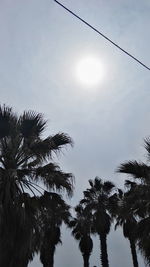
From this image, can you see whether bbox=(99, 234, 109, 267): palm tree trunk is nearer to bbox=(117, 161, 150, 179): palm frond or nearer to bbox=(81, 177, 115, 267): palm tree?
bbox=(81, 177, 115, 267): palm tree

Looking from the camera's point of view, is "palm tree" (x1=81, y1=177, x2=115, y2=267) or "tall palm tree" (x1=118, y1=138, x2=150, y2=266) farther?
"palm tree" (x1=81, y1=177, x2=115, y2=267)

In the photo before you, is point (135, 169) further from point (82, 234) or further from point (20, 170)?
point (82, 234)

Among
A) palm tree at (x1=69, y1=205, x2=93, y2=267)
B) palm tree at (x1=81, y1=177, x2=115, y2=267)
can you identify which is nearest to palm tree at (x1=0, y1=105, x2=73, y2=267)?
palm tree at (x1=81, y1=177, x2=115, y2=267)

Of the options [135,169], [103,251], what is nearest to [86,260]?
[103,251]

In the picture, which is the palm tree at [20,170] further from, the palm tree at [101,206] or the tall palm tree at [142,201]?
the palm tree at [101,206]

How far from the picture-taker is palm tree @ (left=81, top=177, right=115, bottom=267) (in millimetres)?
29708

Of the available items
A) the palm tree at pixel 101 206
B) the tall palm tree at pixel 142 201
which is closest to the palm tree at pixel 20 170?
the tall palm tree at pixel 142 201

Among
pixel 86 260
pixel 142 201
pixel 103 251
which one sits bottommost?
pixel 142 201

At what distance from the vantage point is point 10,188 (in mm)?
12297

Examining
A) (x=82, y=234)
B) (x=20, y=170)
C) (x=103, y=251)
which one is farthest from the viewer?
(x=82, y=234)

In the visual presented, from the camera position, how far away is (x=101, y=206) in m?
31.6

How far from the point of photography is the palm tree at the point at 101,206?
1170 inches

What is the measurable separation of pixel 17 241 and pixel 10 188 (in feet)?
Result: 5.71

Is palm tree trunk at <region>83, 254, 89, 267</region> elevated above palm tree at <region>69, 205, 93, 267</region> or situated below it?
below
